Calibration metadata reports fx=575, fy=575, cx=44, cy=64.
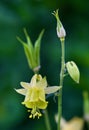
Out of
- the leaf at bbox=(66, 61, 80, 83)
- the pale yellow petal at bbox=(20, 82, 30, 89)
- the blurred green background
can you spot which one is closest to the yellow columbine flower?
the pale yellow petal at bbox=(20, 82, 30, 89)

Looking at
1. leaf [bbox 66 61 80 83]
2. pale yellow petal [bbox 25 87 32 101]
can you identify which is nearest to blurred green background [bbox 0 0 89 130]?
pale yellow petal [bbox 25 87 32 101]

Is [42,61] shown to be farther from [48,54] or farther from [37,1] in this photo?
[37,1]

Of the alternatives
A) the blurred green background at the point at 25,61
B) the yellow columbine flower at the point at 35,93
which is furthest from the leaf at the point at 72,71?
the blurred green background at the point at 25,61

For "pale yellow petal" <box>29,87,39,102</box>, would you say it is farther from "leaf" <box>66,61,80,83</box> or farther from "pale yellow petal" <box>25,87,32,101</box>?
"leaf" <box>66,61,80,83</box>

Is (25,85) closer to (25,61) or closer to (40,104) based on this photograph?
(40,104)

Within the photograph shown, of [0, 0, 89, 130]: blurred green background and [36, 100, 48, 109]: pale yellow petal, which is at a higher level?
[36, 100, 48, 109]: pale yellow petal

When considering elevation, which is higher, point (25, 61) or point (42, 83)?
point (42, 83)

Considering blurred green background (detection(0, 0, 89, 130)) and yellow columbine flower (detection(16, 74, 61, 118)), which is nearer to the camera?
yellow columbine flower (detection(16, 74, 61, 118))

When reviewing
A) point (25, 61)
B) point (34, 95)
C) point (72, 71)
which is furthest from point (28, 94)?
point (25, 61)

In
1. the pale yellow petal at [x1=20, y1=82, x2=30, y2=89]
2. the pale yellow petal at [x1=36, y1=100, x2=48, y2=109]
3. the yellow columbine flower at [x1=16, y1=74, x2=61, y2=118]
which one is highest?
the pale yellow petal at [x1=20, y1=82, x2=30, y2=89]
